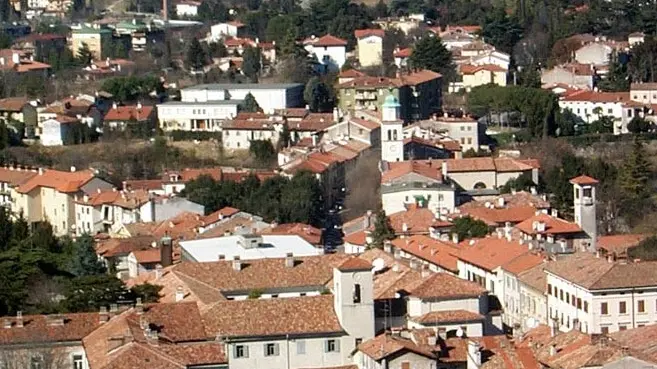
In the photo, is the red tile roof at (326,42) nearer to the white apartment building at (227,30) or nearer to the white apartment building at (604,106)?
the white apartment building at (227,30)

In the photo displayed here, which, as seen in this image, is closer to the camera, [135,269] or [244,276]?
Answer: [244,276]

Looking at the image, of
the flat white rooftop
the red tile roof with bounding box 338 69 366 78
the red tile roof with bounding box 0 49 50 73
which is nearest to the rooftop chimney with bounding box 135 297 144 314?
the flat white rooftop

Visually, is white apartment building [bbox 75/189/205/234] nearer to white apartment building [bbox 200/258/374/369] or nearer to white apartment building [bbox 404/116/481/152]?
white apartment building [bbox 404/116/481/152]

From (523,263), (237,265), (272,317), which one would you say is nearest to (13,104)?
(523,263)

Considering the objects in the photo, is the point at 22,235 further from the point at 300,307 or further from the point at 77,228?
the point at 300,307

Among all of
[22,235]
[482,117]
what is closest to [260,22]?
[482,117]

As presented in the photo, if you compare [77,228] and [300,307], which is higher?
[300,307]
